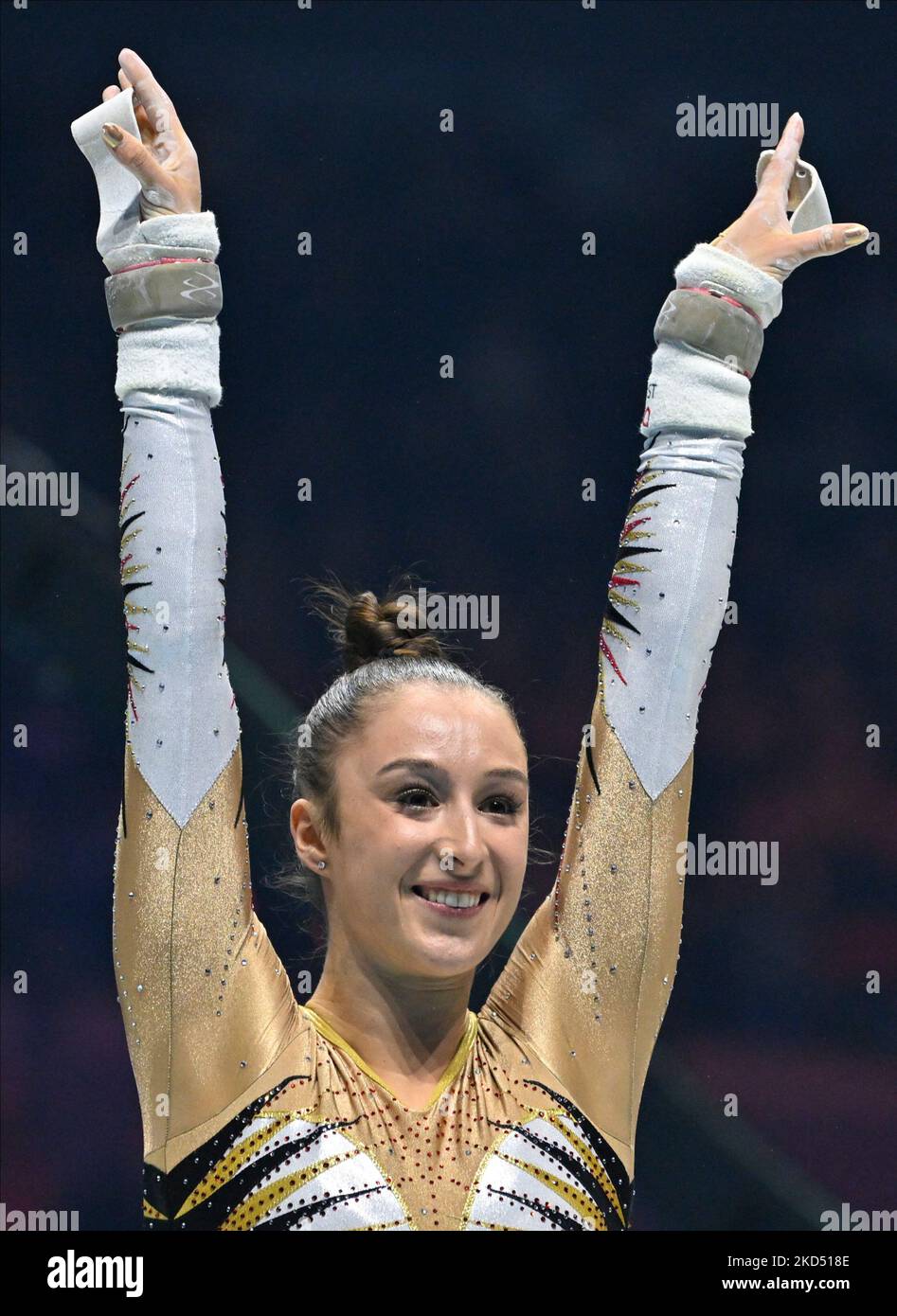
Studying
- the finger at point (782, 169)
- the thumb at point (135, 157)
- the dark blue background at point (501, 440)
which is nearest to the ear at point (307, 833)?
the dark blue background at point (501, 440)

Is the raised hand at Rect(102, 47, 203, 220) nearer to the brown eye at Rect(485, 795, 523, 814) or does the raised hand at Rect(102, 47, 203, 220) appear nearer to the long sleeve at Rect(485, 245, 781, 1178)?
the long sleeve at Rect(485, 245, 781, 1178)

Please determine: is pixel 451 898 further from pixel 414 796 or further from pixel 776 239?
pixel 776 239

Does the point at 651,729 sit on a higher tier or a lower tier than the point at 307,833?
higher

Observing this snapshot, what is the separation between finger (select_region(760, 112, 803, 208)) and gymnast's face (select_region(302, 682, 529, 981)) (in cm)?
79

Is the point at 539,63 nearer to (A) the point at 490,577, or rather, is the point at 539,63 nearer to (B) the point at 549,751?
(A) the point at 490,577

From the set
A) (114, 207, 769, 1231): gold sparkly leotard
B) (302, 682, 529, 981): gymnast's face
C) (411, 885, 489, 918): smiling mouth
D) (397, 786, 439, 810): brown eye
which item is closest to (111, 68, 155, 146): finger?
(114, 207, 769, 1231): gold sparkly leotard

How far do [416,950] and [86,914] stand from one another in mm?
979

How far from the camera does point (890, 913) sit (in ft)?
9.48

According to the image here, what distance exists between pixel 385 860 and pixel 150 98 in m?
0.97

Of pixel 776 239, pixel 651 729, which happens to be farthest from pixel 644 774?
pixel 776 239

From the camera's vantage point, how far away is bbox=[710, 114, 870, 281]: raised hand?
228 centimetres

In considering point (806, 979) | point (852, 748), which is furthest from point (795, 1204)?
point (852, 748)

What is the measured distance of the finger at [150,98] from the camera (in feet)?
7.14

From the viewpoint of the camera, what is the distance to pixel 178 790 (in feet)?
6.78
